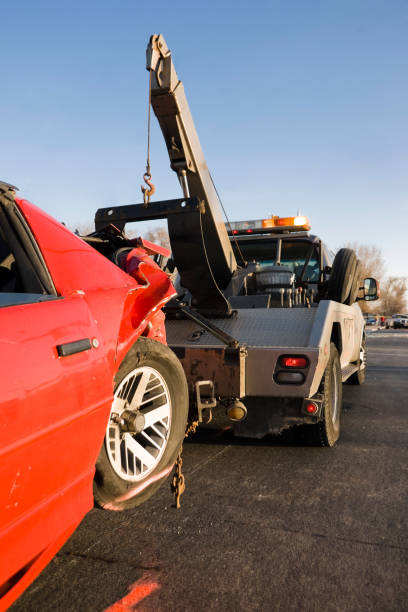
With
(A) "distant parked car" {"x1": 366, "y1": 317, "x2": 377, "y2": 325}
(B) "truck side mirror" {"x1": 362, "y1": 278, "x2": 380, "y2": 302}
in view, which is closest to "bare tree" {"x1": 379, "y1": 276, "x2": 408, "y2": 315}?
(A) "distant parked car" {"x1": 366, "y1": 317, "x2": 377, "y2": 325}

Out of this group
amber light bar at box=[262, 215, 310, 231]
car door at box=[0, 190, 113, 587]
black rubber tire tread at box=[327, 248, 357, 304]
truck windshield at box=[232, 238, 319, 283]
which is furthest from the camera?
truck windshield at box=[232, 238, 319, 283]

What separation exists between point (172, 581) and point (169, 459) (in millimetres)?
584

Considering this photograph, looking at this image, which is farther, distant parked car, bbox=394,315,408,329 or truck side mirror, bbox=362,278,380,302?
distant parked car, bbox=394,315,408,329

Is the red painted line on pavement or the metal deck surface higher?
the metal deck surface

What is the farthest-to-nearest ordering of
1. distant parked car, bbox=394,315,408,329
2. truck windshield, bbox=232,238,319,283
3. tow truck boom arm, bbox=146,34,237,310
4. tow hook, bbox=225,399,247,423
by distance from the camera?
distant parked car, bbox=394,315,408,329 → truck windshield, bbox=232,238,319,283 → tow truck boom arm, bbox=146,34,237,310 → tow hook, bbox=225,399,247,423

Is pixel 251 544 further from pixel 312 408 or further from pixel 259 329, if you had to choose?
pixel 259 329

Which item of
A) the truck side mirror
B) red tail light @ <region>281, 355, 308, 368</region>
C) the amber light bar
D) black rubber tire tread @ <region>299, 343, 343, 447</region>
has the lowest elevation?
black rubber tire tread @ <region>299, 343, 343, 447</region>

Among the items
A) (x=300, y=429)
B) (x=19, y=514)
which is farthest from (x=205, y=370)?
(x=19, y=514)

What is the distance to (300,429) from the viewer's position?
449cm

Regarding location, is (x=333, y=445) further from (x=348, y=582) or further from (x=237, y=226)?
(x=237, y=226)

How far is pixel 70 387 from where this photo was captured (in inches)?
67.1

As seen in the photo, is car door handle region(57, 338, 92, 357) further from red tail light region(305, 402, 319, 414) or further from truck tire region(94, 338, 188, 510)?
red tail light region(305, 402, 319, 414)

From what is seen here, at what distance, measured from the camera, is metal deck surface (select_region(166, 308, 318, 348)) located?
13.3 feet

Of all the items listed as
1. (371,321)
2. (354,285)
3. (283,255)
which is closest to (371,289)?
(354,285)
